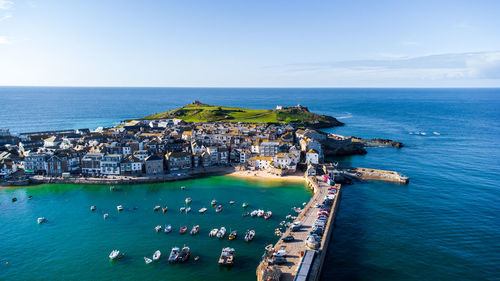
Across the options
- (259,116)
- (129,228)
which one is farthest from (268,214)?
Result: (259,116)

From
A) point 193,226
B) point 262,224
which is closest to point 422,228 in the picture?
point 262,224

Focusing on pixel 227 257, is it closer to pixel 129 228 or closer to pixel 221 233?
pixel 221 233

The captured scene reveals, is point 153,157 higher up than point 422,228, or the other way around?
point 153,157

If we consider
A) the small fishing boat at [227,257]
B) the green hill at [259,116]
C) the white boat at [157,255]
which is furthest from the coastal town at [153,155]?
the green hill at [259,116]

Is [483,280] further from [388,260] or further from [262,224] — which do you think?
[262,224]

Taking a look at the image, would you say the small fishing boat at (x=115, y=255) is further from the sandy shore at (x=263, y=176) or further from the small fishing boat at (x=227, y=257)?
the sandy shore at (x=263, y=176)
